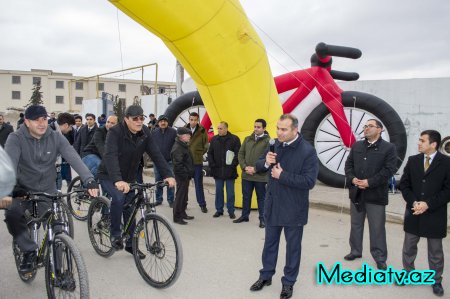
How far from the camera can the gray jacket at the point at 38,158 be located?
144 inches

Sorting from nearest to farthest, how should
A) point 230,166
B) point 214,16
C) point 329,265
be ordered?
point 329,265, point 214,16, point 230,166

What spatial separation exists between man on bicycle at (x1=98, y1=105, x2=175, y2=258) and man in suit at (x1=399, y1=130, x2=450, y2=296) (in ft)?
8.38

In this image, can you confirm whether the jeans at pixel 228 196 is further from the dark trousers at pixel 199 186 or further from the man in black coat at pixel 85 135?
the man in black coat at pixel 85 135

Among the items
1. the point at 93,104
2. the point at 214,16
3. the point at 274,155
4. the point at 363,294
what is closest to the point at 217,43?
the point at 214,16

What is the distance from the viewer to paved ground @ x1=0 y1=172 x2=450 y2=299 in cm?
389

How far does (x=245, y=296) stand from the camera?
149 inches

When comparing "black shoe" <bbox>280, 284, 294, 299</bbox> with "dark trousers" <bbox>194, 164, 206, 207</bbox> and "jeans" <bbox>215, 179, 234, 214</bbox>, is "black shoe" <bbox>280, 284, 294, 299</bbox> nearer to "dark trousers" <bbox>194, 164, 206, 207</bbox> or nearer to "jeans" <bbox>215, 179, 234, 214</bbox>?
"jeans" <bbox>215, 179, 234, 214</bbox>

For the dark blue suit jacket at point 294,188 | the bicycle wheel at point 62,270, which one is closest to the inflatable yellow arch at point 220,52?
the dark blue suit jacket at point 294,188

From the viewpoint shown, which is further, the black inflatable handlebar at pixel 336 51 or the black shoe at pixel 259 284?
the black inflatable handlebar at pixel 336 51

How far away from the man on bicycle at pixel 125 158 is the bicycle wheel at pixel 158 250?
0.14 metres

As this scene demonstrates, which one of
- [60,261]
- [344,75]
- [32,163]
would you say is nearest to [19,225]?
[32,163]

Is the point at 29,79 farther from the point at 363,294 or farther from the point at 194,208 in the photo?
the point at 363,294

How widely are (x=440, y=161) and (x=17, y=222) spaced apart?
421 cm

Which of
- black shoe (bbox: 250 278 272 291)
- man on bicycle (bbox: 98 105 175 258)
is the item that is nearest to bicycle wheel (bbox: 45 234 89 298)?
man on bicycle (bbox: 98 105 175 258)
